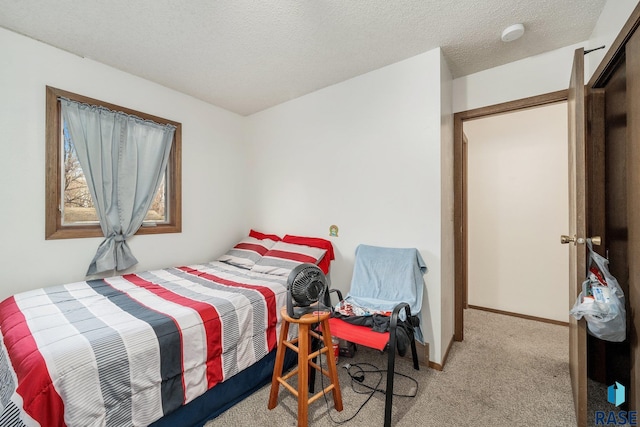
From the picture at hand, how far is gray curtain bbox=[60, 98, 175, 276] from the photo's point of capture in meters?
2.27

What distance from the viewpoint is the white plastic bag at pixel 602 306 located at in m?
1.35

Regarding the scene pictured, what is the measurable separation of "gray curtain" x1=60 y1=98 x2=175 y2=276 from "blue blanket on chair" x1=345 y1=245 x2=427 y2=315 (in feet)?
6.80

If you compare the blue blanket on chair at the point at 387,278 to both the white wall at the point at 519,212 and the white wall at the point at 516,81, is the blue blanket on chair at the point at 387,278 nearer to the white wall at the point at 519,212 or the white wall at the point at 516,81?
the white wall at the point at 516,81

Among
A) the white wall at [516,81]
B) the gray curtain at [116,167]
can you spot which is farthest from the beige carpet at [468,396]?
the white wall at [516,81]

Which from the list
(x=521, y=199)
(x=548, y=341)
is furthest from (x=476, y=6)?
(x=548, y=341)

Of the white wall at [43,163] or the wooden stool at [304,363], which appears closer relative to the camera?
the wooden stool at [304,363]

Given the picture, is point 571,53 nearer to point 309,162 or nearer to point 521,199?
point 521,199

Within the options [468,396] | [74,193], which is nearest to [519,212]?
[468,396]

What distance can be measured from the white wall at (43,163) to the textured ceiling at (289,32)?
0.55 feet

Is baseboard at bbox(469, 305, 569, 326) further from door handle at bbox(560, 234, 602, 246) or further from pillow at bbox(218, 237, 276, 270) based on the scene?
pillow at bbox(218, 237, 276, 270)

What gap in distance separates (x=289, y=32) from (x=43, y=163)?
213cm

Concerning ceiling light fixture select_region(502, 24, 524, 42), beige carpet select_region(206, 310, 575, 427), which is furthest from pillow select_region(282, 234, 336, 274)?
ceiling light fixture select_region(502, 24, 524, 42)

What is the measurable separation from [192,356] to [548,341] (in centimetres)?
307

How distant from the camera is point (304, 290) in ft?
5.42
